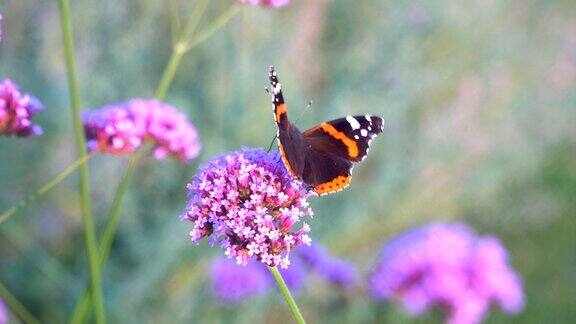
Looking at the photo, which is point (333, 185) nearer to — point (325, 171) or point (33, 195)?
point (325, 171)

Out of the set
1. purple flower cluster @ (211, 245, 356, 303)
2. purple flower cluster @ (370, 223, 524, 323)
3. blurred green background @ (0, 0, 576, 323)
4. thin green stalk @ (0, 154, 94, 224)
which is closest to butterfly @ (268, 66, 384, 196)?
thin green stalk @ (0, 154, 94, 224)

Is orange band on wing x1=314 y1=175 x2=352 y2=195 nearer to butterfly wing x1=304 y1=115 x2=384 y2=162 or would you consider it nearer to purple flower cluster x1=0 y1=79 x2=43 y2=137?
butterfly wing x1=304 y1=115 x2=384 y2=162

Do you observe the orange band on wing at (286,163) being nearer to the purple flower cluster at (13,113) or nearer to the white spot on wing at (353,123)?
the white spot on wing at (353,123)

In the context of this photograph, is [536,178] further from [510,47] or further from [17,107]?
[17,107]

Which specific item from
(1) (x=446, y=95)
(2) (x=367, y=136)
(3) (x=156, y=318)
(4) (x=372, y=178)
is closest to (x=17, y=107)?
(2) (x=367, y=136)

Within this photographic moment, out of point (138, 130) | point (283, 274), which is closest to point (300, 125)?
point (283, 274)

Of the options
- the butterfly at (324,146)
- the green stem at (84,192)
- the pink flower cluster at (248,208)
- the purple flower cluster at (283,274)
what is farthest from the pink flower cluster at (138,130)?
the purple flower cluster at (283,274)
